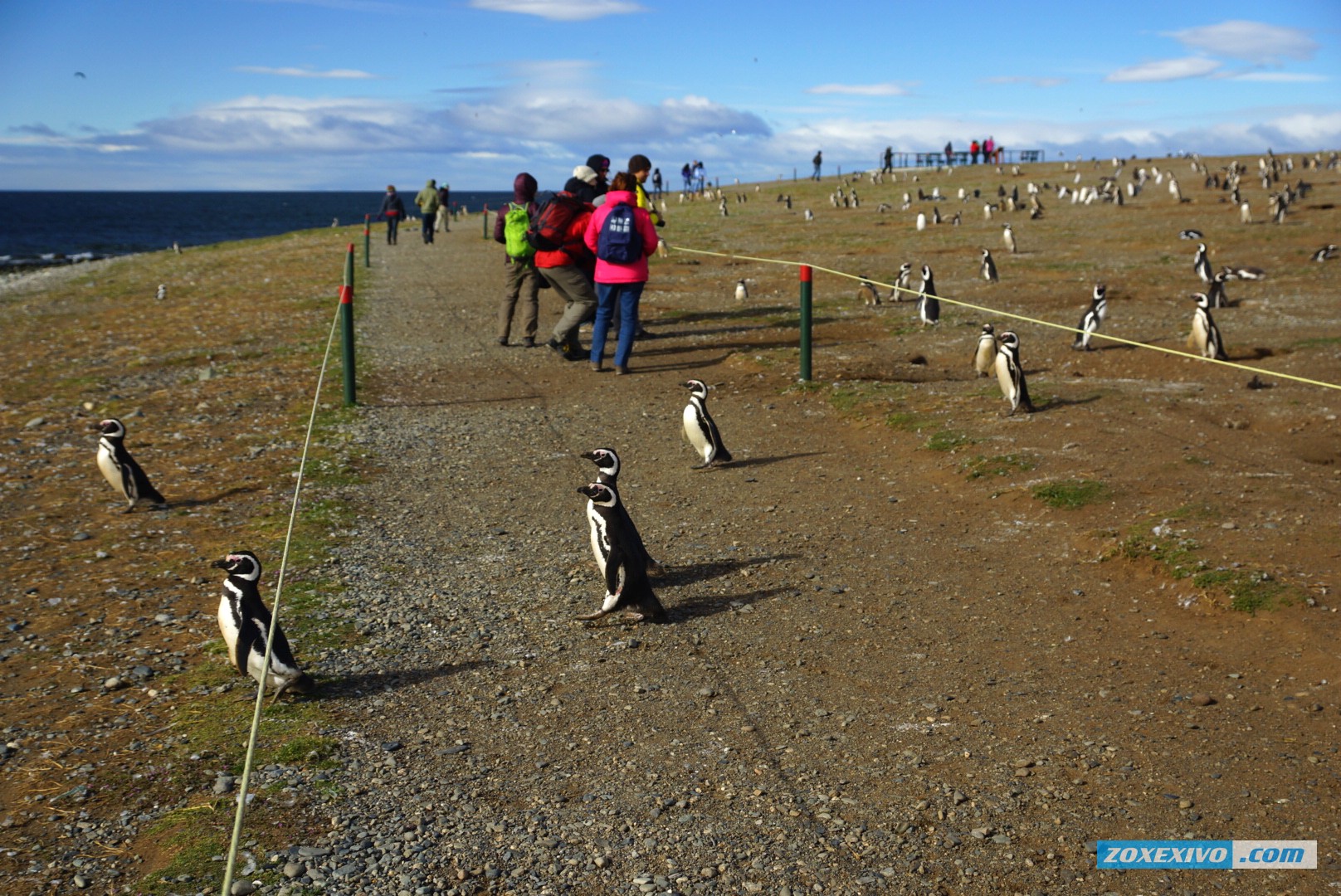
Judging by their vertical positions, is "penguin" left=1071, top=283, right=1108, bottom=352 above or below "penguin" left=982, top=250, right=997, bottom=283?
below

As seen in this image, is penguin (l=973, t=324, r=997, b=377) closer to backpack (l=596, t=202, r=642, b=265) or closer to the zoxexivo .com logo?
backpack (l=596, t=202, r=642, b=265)

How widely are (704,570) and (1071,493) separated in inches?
115

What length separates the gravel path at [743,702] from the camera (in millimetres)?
4027

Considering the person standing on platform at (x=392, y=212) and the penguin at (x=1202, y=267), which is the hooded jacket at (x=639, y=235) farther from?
the person standing on platform at (x=392, y=212)

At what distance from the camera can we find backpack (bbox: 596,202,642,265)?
39.4 ft

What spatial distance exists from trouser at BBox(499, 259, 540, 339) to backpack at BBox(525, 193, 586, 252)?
1.25 metres

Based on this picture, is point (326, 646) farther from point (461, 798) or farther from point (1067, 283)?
point (1067, 283)

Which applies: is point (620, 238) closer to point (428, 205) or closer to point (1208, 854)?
point (1208, 854)

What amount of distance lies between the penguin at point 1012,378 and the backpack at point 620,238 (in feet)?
13.6

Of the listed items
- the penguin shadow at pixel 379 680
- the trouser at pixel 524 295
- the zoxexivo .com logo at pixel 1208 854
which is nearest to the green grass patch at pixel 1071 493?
the zoxexivo .com logo at pixel 1208 854

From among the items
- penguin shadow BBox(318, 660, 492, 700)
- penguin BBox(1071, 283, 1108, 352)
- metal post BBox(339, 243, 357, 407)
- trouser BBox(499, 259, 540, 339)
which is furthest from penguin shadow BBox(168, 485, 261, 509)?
penguin BBox(1071, 283, 1108, 352)

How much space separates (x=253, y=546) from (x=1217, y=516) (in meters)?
6.69

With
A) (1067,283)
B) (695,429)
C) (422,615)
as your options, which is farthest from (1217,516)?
(1067,283)

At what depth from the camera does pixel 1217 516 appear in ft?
23.2
